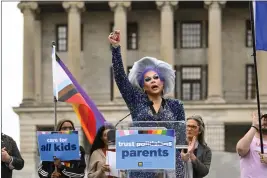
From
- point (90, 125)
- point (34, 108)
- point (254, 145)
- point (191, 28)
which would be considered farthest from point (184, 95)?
point (254, 145)

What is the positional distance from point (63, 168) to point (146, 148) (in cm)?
440

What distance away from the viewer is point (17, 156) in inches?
495

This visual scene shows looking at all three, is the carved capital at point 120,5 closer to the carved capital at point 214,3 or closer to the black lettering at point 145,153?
the carved capital at point 214,3

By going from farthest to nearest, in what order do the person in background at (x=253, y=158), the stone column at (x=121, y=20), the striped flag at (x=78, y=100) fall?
the stone column at (x=121, y=20) < the striped flag at (x=78, y=100) < the person in background at (x=253, y=158)

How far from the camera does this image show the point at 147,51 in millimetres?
60875

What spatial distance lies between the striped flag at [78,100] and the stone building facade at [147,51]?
39.2 m

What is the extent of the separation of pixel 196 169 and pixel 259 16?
1825 mm

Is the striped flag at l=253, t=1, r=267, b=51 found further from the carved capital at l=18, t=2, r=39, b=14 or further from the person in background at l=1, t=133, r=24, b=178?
the carved capital at l=18, t=2, r=39, b=14

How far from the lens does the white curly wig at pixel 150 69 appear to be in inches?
348

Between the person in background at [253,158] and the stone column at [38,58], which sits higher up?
the stone column at [38,58]

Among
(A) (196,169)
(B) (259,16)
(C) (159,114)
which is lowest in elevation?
(A) (196,169)

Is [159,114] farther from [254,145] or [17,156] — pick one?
[17,156]

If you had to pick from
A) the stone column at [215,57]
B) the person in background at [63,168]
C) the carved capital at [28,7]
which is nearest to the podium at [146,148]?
the person in background at [63,168]

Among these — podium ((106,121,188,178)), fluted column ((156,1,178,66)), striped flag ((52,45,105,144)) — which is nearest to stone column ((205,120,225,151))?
fluted column ((156,1,178,66))
